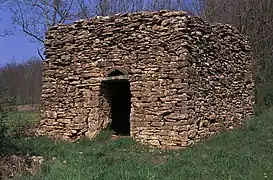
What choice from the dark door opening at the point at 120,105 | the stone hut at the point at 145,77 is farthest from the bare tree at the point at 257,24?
the dark door opening at the point at 120,105

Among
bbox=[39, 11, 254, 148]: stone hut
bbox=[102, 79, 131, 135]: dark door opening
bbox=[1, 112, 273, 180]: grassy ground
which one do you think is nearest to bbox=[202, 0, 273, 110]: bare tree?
bbox=[39, 11, 254, 148]: stone hut

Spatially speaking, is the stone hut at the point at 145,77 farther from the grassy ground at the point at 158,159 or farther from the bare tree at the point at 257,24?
the bare tree at the point at 257,24

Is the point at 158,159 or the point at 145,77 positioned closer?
the point at 158,159

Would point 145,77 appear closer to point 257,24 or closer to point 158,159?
point 158,159

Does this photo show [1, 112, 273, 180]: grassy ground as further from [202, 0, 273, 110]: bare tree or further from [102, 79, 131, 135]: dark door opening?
[202, 0, 273, 110]: bare tree

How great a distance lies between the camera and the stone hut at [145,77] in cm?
959

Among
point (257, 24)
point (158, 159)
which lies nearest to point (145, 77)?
point (158, 159)

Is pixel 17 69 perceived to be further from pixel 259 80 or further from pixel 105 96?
pixel 105 96

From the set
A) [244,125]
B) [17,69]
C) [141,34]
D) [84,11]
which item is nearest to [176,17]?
[141,34]

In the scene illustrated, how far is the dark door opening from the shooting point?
11.4 m

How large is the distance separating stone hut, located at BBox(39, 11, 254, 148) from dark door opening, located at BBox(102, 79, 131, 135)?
63 millimetres

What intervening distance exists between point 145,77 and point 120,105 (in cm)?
319

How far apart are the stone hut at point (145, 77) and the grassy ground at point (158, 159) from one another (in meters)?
0.55

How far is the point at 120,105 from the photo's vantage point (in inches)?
507
